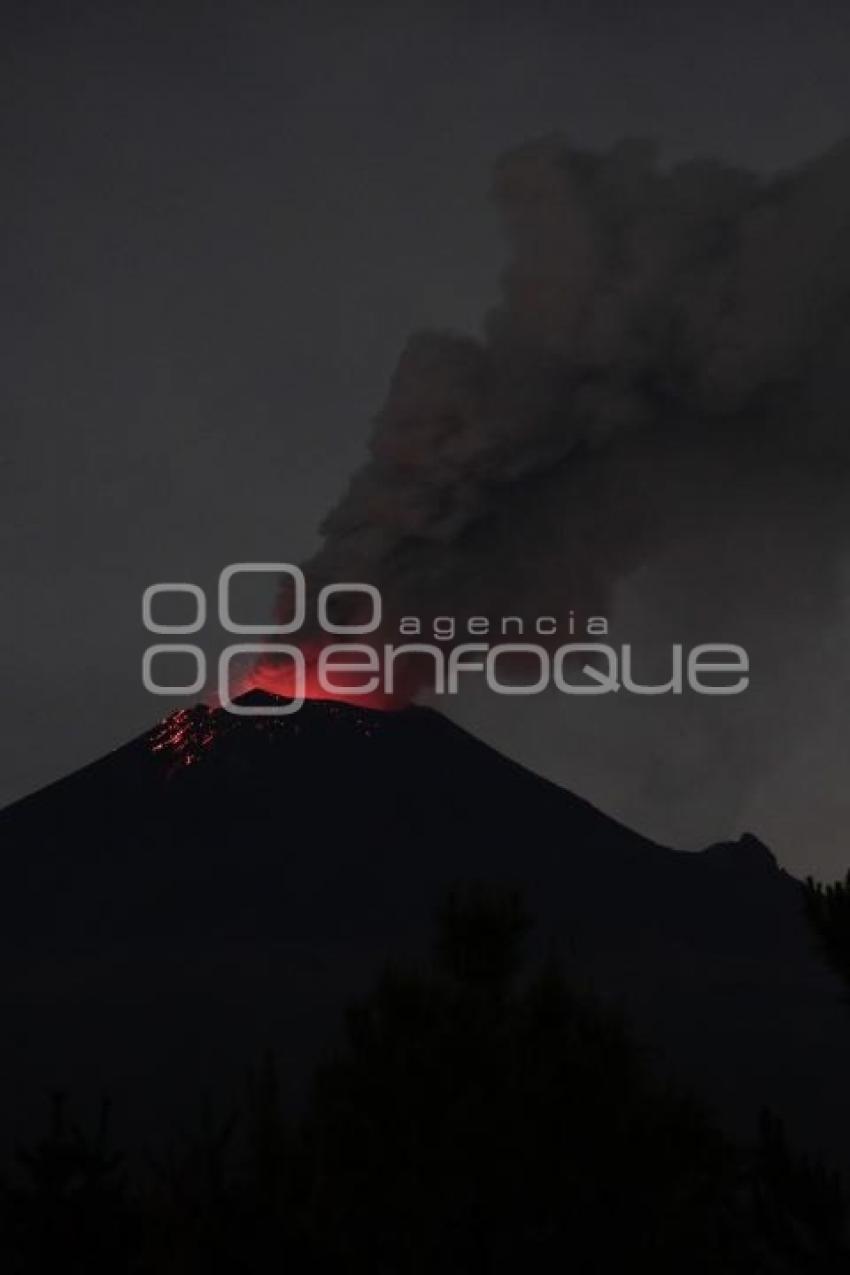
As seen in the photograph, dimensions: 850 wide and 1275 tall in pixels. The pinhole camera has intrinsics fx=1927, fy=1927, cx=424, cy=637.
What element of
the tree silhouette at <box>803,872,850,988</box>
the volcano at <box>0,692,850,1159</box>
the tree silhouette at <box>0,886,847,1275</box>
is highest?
the volcano at <box>0,692,850,1159</box>

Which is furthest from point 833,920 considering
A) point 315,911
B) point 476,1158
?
point 315,911

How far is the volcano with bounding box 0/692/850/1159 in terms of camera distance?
326 ft

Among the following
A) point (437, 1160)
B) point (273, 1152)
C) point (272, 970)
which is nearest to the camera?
point (273, 1152)

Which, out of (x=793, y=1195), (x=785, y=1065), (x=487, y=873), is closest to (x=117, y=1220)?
(x=793, y=1195)

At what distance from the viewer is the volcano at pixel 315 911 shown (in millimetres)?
99250

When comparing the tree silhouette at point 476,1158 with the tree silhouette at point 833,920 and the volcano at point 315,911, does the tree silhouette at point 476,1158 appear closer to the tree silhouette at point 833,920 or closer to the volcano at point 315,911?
the tree silhouette at point 833,920

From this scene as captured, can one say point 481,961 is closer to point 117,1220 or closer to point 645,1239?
point 645,1239

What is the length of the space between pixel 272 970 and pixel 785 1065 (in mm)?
30787

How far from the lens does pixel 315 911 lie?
445 ft

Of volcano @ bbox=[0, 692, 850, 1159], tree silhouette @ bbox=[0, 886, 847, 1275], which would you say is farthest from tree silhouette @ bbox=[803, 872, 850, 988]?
volcano @ bbox=[0, 692, 850, 1159]

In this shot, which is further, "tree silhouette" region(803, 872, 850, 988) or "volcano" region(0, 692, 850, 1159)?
"volcano" region(0, 692, 850, 1159)

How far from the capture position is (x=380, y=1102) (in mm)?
19203

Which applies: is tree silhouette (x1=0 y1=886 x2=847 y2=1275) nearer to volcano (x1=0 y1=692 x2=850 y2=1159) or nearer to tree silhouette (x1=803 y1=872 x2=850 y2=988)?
tree silhouette (x1=803 y1=872 x2=850 y2=988)

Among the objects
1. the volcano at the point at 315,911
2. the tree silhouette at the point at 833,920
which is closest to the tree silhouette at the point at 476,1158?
the tree silhouette at the point at 833,920
